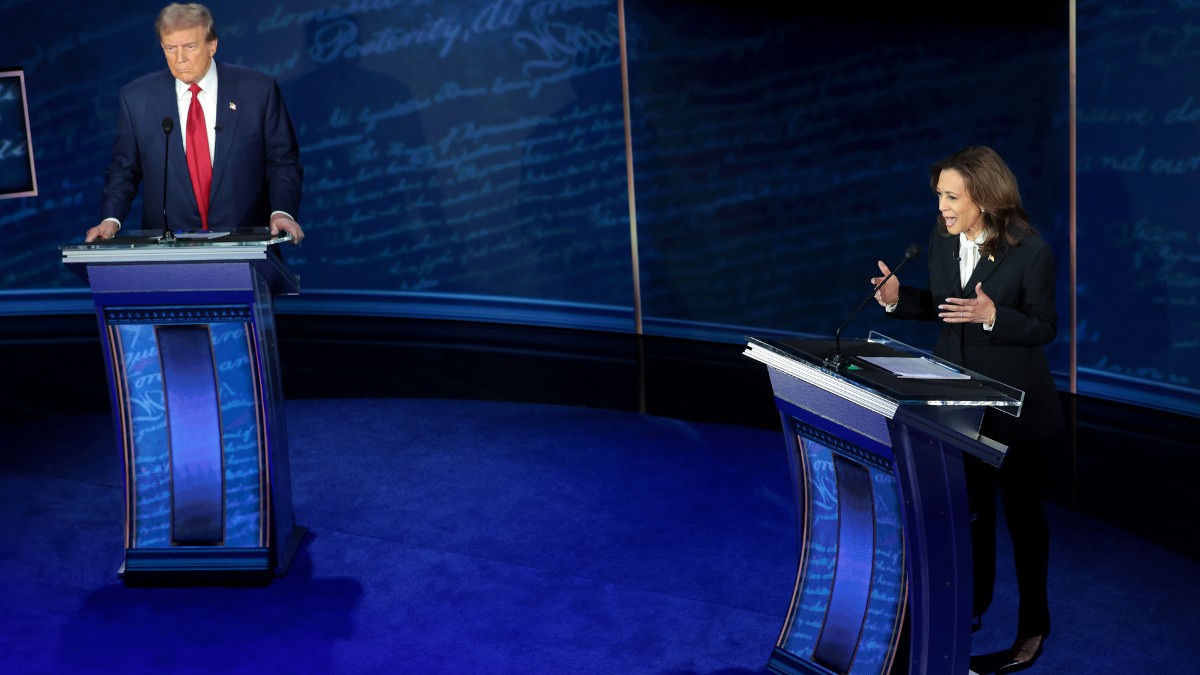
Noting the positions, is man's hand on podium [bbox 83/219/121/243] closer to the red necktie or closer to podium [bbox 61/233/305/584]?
podium [bbox 61/233/305/584]

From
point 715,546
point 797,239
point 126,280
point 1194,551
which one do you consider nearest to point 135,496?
point 126,280

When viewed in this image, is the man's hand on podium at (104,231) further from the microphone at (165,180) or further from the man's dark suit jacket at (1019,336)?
the man's dark suit jacket at (1019,336)

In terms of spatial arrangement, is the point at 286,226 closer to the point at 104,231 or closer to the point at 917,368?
the point at 104,231

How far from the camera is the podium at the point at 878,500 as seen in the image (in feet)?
7.82

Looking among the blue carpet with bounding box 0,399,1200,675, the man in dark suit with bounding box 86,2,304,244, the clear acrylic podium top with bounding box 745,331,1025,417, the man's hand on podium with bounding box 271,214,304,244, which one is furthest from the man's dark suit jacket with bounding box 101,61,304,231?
the clear acrylic podium top with bounding box 745,331,1025,417

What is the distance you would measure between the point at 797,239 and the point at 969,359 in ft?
11.0

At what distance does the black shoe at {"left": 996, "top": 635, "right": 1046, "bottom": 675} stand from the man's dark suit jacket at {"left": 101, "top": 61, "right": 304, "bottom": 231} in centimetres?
226

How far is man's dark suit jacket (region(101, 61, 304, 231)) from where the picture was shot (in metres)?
3.71

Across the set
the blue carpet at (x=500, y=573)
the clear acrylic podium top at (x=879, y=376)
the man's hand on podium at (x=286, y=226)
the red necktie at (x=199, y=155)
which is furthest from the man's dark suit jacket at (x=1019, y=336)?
the red necktie at (x=199, y=155)

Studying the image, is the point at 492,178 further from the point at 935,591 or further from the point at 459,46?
the point at 935,591

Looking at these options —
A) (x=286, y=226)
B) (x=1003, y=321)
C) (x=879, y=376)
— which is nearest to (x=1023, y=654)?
(x=1003, y=321)

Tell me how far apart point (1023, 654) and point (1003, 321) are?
2.65ft

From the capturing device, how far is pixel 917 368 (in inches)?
101

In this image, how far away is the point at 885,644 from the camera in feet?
8.71
